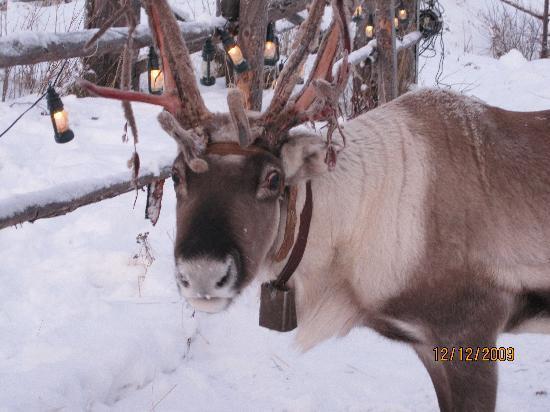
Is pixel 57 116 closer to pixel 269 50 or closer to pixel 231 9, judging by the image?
pixel 231 9

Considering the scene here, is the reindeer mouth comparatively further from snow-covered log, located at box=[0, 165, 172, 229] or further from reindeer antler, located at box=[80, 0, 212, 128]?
snow-covered log, located at box=[0, 165, 172, 229]

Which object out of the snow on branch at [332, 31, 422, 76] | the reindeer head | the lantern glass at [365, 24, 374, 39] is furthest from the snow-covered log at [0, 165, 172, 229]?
the lantern glass at [365, 24, 374, 39]

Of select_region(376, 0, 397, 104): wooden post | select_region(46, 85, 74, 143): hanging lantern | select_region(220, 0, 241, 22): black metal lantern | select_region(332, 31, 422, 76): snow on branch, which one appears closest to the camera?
select_region(46, 85, 74, 143): hanging lantern

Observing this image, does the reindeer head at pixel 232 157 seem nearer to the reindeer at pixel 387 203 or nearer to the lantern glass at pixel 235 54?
the reindeer at pixel 387 203

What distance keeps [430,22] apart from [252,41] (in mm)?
4986

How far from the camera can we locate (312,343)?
8.93 feet

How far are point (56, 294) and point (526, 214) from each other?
96.9 inches

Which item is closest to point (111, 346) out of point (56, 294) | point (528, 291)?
point (56, 294)

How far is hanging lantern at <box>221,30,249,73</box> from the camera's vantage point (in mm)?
3838

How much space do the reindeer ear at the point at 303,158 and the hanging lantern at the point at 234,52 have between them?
1.63 m

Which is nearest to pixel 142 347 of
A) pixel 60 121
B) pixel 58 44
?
pixel 60 121

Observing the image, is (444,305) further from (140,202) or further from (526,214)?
(140,202)

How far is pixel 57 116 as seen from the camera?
3076 mm

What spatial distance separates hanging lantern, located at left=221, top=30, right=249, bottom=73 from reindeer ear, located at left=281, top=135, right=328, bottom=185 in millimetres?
1633
